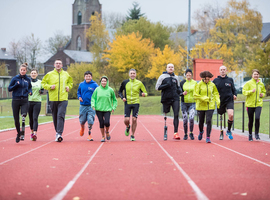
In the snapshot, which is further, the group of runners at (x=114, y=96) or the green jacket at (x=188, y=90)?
the green jacket at (x=188, y=90)

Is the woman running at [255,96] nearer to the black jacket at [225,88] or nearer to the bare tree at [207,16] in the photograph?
the black jacket at [225,88]

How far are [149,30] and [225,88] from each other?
167ft

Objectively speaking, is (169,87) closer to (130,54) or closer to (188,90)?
(188,90)

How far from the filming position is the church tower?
89.1m

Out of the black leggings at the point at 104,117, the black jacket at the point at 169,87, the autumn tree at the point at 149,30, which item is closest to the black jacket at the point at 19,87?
the black leggings at the point at 104,117

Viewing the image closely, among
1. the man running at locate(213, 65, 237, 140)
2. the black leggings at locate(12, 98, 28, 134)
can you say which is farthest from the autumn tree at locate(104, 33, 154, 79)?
the black leggings at locate(12, 98, 28, 134)

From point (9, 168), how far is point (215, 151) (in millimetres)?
4518

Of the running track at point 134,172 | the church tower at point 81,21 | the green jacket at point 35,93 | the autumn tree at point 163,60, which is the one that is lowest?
the running track at point 134,172

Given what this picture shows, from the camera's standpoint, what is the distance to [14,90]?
33.9 ft

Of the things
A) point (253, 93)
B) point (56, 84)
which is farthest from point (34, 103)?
point (253, 93)

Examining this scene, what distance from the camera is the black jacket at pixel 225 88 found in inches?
448

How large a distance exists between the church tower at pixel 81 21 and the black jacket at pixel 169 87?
79.8 meters

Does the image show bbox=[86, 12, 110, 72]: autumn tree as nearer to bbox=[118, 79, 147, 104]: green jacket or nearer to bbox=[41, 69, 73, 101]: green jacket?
bbox=[118, 79, 147, 104]: green jacket

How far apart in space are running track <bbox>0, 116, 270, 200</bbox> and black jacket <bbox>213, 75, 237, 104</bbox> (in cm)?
220
